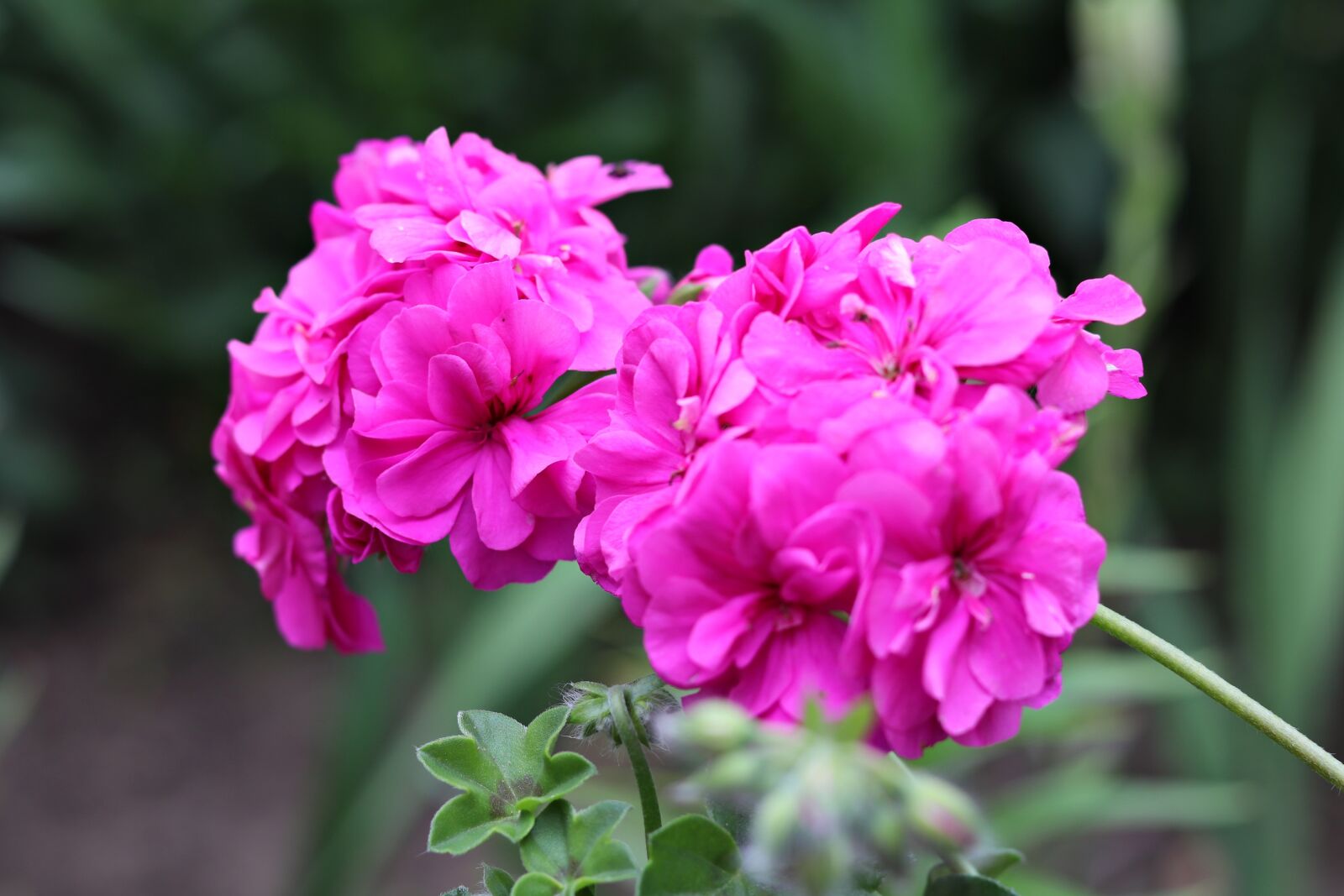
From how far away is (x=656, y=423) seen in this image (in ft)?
1.36

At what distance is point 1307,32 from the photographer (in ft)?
5.72

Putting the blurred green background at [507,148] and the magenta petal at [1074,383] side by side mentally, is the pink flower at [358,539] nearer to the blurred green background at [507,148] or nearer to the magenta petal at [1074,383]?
the magenta petal at [1074,383]

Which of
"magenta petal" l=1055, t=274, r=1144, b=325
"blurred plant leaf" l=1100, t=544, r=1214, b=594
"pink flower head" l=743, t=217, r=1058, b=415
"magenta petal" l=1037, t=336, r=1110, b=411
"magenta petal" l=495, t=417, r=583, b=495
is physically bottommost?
"blurred plant leaf" l=1100, t=544, r=1214, b=594

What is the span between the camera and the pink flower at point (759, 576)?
365mm

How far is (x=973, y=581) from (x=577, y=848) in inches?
6.2

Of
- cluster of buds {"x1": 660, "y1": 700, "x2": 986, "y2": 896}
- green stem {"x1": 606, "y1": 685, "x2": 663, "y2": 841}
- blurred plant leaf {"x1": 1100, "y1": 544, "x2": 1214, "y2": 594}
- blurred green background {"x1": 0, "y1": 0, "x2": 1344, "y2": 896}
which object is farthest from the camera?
blurred green background {"x1": 0, "y1": 0, "x2": 1344, "y2": 896}

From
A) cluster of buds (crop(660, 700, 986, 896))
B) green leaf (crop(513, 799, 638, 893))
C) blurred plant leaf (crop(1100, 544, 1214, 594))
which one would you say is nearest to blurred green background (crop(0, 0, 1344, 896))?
blurred plant leaf (crop(1100, 544, 1214, 594))

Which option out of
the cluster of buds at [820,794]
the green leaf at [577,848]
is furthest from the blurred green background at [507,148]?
the cluster of buds at [820,794]

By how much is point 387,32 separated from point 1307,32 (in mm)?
1255

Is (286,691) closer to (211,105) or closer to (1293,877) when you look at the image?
(211,105)

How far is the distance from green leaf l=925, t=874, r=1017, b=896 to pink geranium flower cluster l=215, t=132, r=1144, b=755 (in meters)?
0.05

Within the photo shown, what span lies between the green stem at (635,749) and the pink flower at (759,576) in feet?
0.09

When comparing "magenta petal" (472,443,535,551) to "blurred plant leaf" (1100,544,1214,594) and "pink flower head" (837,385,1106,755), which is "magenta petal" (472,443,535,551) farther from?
"blurred plant leaf" (1100,544,1214,594)

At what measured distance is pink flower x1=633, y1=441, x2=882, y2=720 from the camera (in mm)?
365
